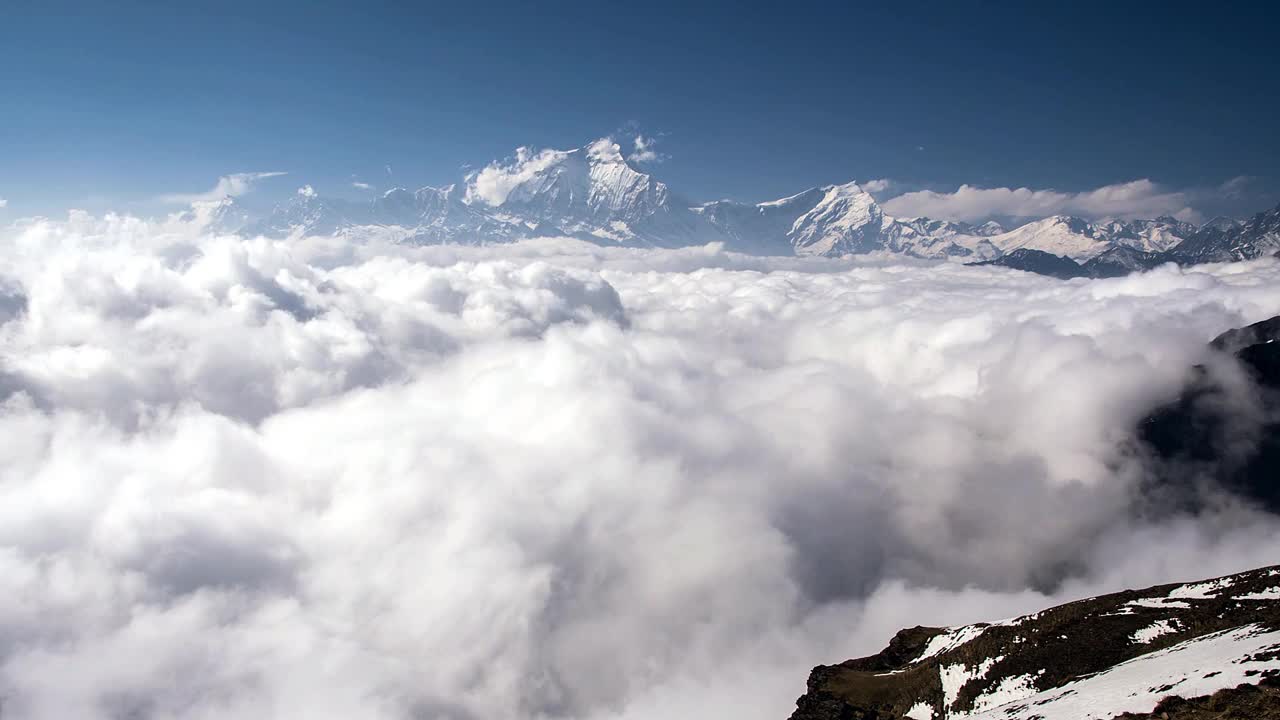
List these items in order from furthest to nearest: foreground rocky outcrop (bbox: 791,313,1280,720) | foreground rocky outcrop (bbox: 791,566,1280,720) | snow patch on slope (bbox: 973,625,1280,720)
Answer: snow patch on slope (bbox: 973,625,1280,720), foreground rocky outcrop (bbox: 791,566,1280,720), foreground rocky outcrop (bbox: 791,313,1280,720)

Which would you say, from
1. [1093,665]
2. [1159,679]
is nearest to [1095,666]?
[1093,665]

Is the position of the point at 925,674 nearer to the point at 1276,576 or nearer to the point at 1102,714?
the point at 1102,714

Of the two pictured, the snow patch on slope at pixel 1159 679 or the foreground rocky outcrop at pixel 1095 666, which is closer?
the foreground rocky outcrop at pixel 1095 666

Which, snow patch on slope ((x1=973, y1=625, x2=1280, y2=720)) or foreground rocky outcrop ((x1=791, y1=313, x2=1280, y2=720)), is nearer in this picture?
foreground rocky outcrop ((x1=791, y1=313, x2=1280, y2=720))

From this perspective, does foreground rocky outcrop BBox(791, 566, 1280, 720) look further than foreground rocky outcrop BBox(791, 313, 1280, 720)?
Yes

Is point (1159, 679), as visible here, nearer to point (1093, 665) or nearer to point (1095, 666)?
Result: point (1095, 666)

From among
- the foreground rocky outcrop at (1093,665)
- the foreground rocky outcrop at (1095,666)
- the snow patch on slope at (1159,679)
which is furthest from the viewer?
the snow patch on slope at (1159,679)

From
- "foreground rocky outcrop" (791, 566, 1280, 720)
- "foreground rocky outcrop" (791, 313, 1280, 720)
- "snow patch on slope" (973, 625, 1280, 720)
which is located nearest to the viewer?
"foreground rocky outcrop" (791, 313, 1280, 720)

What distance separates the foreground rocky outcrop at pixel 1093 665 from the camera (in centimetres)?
5500

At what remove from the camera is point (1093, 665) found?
8394cm

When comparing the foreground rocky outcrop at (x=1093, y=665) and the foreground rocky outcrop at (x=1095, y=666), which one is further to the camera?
the foreground rocky outcrop at (x=1093, y=665)

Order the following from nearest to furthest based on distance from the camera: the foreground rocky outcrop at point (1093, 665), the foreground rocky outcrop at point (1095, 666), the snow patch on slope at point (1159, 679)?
1. the foreground rocky outcrop at point (1095, 666)
2. the foreground rocky outcrop at point (1093, 665)
3. the snow patch on slope at point (1159, 679)

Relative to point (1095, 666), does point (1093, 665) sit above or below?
above

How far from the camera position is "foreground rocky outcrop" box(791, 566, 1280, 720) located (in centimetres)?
5500
